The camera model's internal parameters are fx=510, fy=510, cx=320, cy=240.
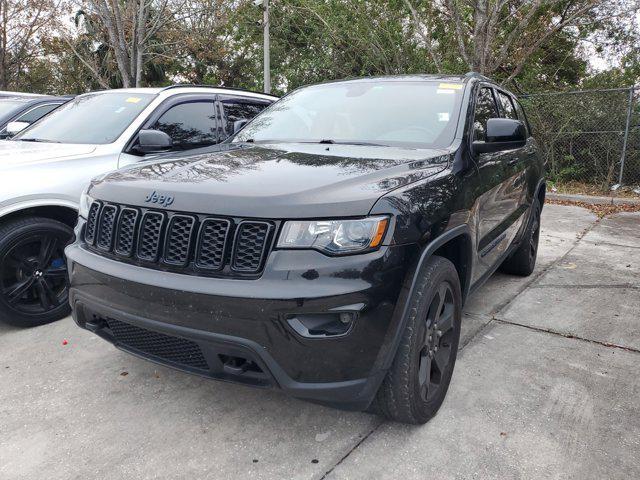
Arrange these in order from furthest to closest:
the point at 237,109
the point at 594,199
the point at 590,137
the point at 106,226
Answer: the point at 590,137, the point at 594,199, the point at 237,109, the point at 106,226

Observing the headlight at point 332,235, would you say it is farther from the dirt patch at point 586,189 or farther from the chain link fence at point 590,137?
the chain link fence at point 590,137

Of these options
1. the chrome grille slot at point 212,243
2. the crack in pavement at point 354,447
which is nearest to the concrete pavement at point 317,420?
the crack in pavement at point 354,447

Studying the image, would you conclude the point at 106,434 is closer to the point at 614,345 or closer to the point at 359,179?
the point at 359,179

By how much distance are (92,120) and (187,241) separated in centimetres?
289

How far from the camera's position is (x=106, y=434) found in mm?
2434

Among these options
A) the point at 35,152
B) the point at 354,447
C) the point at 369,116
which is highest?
the point at 369,116

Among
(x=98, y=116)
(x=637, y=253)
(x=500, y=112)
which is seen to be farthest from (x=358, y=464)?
(x=637, y=253)

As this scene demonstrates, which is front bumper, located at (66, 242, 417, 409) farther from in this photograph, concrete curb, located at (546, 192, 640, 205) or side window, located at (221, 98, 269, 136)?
concrete curb, located at (546, 192, 640, 205)

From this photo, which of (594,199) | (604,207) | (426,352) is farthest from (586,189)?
(426,352)

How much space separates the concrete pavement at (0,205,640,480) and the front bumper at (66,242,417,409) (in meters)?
0.43

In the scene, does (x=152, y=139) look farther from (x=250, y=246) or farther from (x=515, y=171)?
(x=515, y=171)

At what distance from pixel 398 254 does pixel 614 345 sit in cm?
222

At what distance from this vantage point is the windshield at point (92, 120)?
4.19m

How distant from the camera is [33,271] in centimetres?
361
